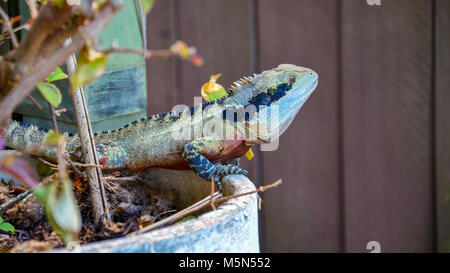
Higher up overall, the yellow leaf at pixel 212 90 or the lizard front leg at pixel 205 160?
the yellow leaf at pixel 212 90

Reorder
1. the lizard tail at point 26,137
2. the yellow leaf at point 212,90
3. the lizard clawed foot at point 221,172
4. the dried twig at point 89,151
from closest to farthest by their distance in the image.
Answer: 1. the dried twig at point 89,151
2. the lizard clawed foot at point 221,172
3. the yellow leaf at point 212,90
4. the lizard tail at point 26,137

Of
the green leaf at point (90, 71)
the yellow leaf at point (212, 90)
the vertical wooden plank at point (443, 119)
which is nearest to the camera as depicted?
the green leaf at point (90, 71)

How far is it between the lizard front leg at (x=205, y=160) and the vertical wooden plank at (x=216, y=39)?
979 mm

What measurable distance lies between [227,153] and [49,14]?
930 millimetres

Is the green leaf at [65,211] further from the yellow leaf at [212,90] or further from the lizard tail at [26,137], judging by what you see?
the lizard tail at [26,137]

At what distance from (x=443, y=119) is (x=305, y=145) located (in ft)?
2.23

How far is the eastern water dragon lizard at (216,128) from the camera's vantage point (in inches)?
59.6

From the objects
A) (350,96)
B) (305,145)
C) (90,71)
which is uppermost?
(90,71)

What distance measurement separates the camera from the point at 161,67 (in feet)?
8.07

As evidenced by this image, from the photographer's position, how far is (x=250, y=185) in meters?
1.16

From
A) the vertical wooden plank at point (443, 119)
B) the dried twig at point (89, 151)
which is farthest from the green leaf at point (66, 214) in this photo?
the vertical wooden plank at point (443, 119)

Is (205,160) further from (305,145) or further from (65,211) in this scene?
(305,145)

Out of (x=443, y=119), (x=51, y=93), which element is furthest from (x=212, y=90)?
(x=443, y=119)

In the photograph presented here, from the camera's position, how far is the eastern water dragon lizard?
1514 millimetres
